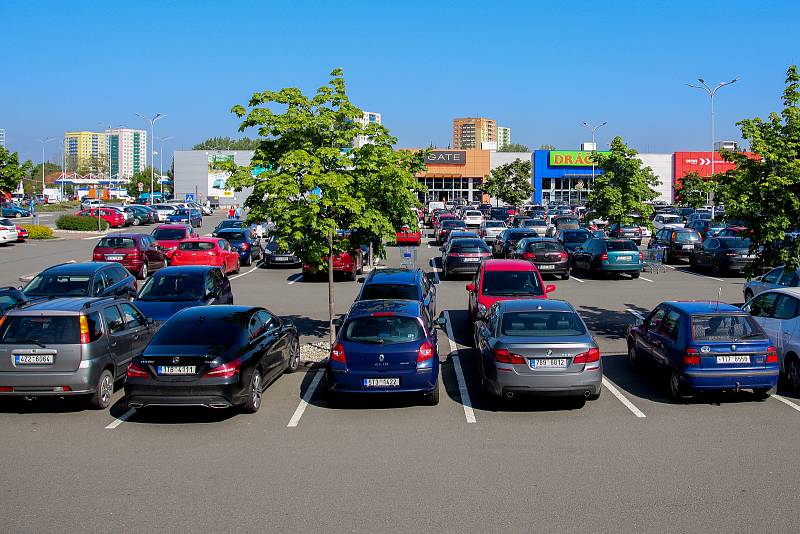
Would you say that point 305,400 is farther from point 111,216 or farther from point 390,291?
point 111,216

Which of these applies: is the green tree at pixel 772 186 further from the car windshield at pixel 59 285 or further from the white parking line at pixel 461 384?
the car windshield at pixel 59 285

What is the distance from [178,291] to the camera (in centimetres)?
1692

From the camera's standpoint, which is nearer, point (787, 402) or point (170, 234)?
point (787, 402)

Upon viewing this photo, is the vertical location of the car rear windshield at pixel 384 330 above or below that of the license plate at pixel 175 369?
above

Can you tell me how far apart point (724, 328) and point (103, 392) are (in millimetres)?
9288

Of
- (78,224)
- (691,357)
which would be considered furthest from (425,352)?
(78,224)

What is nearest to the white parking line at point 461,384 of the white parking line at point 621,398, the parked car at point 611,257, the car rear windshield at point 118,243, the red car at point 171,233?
the white parking line at point 621,398

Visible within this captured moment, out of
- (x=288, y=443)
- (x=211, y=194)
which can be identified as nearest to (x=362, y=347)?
(x=288, y=443)

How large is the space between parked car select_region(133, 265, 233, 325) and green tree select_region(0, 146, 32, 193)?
1161 inches

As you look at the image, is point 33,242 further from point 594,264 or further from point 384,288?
point 384,288

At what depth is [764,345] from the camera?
452 inches

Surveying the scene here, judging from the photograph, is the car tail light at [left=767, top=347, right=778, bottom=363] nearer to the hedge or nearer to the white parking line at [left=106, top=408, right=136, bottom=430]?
the white parking line at [left=106, top=408, right=136, bottom=430]

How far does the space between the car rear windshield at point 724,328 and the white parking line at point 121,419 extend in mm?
8344

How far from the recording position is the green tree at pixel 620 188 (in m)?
32.8
